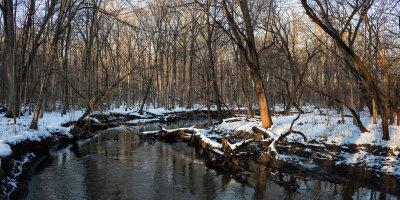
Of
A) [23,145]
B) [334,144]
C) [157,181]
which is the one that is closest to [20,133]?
[23,145]

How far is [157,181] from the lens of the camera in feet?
26.1

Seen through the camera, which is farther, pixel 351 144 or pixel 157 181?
pixel 351 144

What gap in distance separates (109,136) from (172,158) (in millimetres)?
7138

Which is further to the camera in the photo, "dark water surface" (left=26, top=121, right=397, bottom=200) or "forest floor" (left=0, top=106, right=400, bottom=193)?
"forest floor" (left=0, top=106, right=400, bottom=193)

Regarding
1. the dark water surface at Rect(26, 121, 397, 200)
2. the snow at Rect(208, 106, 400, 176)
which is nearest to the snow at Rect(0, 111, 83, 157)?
the dark water surface at Rect(26, 121, 397, 200)

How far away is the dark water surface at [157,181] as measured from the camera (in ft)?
22.1

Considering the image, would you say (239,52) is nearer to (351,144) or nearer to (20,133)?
(351,144)

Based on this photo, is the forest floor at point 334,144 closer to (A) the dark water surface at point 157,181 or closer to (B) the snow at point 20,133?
(B) the snow at point 20,133

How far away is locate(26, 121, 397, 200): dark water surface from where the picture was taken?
675 cm

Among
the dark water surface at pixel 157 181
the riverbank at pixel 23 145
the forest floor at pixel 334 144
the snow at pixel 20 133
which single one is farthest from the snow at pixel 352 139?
the snow at pixel 20 133

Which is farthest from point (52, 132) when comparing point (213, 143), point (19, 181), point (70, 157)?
point (213, 143)

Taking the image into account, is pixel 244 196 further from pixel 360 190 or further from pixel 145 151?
pixel 145 151

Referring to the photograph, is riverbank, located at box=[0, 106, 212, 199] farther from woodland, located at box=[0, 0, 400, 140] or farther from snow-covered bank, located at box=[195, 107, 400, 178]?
snow-covered bank, located at box=[195, 107, 400, 178]

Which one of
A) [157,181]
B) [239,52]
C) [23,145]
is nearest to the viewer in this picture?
[157,181]
